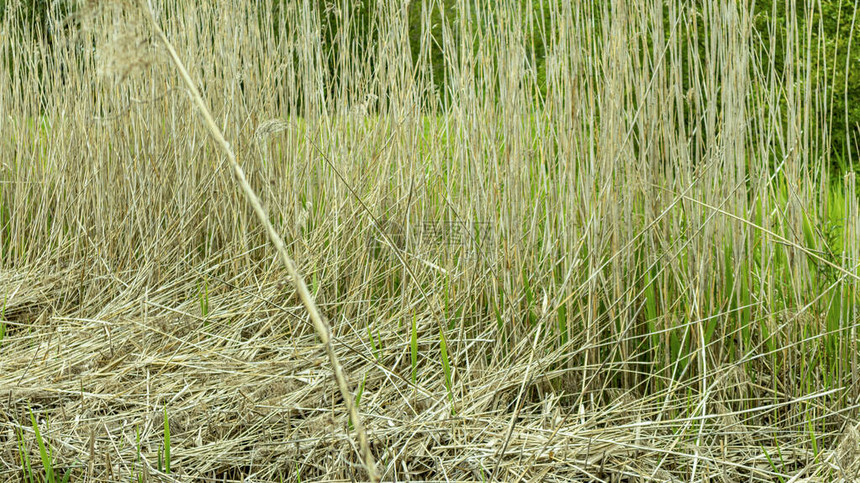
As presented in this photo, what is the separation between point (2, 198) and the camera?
2486mm

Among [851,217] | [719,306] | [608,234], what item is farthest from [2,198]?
[851,217]

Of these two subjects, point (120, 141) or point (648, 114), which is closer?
point (648, 114)

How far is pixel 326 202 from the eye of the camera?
1.94 m

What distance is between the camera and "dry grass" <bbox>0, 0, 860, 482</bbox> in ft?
4.00

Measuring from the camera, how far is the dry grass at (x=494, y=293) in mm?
1221

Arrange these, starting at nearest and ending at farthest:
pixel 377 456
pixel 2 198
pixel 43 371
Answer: pixel 377 456
pixel 43 371
pixel 2 198

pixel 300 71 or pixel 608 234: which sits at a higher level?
pixel 300 71

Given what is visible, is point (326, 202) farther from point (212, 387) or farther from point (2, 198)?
point (2, 198)

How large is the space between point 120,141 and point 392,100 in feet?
2.73

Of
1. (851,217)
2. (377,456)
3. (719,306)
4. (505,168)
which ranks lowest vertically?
(377,456)

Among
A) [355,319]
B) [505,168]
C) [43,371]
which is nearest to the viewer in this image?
[505,168]

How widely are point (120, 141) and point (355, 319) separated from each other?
93 cm

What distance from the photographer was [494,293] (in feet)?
4.73

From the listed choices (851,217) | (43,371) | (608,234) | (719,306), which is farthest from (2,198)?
(851,217)
